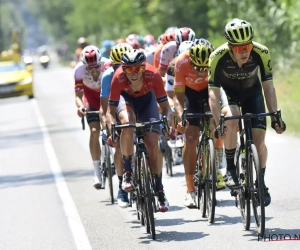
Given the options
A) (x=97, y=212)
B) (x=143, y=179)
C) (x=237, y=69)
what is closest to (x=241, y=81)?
(x=237, y=69)

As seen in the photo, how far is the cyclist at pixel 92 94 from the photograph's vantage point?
1270 cm

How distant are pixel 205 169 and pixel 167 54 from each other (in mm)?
4381

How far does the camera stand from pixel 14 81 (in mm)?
36406

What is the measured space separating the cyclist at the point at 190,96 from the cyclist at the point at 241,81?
113cm

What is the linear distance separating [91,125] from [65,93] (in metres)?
29.8

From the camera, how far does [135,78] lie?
10.0m

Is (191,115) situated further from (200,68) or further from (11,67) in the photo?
(11,67)

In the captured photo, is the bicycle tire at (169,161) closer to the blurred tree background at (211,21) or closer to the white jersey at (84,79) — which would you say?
the white jersey at (84,79)

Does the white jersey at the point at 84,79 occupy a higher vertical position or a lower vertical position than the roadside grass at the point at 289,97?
higher

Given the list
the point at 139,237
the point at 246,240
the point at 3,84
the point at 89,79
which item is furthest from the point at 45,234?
the point at 3,84

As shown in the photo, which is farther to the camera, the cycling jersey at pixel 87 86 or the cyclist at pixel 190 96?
the cycling jersey at pixel 87 86

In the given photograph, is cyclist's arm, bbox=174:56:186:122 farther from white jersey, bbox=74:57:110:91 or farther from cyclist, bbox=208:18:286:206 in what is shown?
white jersey, bbox=74:57:110:91

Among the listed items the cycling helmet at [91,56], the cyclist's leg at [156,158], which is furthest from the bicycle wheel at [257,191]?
the cycling helmet at [91,56]

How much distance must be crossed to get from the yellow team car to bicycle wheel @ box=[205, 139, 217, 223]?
26485 millimetres
